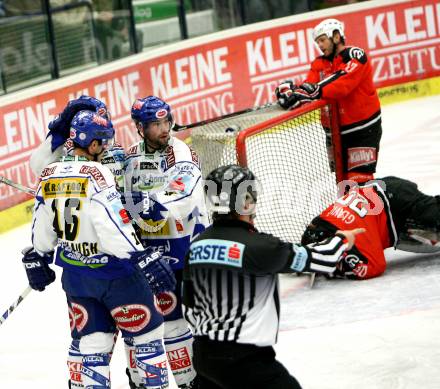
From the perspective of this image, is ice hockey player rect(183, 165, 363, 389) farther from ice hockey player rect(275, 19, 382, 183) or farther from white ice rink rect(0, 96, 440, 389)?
ice hockey player rect(275, 19, 382, 183)

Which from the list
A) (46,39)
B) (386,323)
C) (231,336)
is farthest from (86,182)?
(46,39)

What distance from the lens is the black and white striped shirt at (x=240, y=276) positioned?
12.1 feet

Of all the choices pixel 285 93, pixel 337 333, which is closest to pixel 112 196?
pixel 337 333

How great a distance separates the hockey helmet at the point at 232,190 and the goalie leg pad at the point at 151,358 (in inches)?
34.5

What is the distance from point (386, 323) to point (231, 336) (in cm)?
222

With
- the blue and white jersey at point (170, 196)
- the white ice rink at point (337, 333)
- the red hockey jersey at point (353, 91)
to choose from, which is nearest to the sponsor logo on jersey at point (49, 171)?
the blue and white jersey at point (170, 196)

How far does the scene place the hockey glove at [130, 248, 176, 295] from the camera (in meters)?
4.44

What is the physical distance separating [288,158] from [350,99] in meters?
0.55

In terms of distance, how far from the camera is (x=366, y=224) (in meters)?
6.54

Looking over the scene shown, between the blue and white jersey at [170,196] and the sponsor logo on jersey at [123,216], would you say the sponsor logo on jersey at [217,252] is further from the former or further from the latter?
the blue and white jersey at [170,196]

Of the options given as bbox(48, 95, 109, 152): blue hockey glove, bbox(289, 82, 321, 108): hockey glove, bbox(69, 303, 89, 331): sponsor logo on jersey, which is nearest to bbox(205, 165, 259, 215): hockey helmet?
bbox(69, 303, 89, 331): sponsor logo on jersey

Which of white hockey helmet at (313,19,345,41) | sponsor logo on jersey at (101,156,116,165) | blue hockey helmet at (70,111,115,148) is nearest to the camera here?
blue hockey helmet at (70,111,115,148)

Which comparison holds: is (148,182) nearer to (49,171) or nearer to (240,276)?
(49,171)

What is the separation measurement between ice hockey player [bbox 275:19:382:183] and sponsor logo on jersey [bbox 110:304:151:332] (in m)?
2.96
